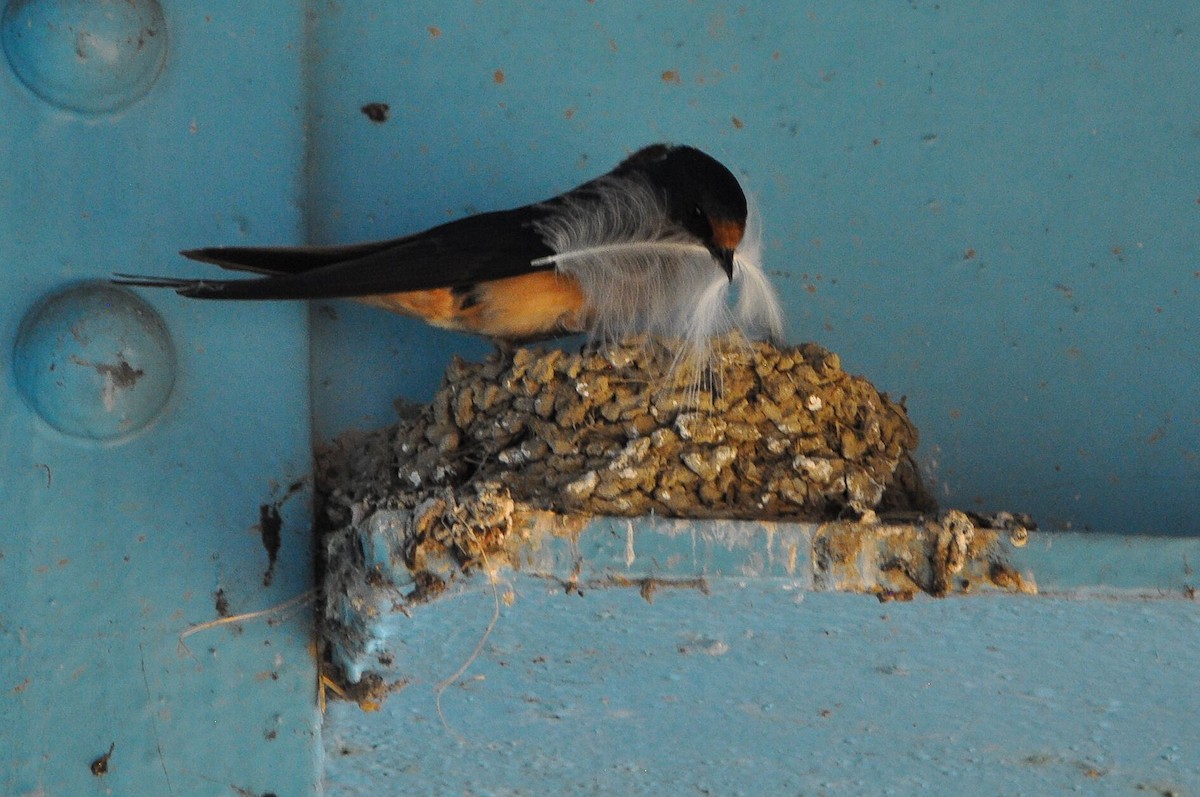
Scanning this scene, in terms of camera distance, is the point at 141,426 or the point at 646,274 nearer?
the point at 141,426

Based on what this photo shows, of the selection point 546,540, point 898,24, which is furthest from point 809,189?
point 546,540

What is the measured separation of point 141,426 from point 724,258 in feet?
2.68

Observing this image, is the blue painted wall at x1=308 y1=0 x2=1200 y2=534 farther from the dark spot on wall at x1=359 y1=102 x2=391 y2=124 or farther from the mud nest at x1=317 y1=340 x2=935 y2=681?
the mud nest at x1=317 y1=340 x2=935 y2=681

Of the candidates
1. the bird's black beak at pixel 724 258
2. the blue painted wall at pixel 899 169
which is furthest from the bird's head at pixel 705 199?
the blue painted wall at pixel 899 169

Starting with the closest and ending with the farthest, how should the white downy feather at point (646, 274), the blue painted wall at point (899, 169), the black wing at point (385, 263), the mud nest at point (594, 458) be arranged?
the mud nest at point (594, 458) < the black wing at point (385, 263) < the white downy feather at point (646, 274) < the blue painted wall at point (899, 169)

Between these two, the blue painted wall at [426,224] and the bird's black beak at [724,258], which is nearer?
the blue painted wall at [426,224]

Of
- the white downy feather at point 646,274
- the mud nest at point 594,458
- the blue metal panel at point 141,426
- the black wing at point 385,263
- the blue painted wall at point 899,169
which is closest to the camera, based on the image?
the mud nest at point 594,458

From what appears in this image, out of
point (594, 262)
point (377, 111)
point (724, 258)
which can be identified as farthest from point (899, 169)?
point (377, 111)

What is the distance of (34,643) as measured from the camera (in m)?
1.76

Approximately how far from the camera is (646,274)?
194cm

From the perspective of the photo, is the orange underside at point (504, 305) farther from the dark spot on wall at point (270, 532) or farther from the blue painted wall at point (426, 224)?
the dark spot on wall at point (270, 532)

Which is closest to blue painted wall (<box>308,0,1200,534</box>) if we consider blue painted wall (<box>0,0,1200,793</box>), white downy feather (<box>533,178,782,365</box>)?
blue painted wall (<box>0,0,1200,793</box>)

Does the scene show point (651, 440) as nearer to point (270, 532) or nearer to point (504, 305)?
point (504, 305)

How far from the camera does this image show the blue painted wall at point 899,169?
6.66ft
